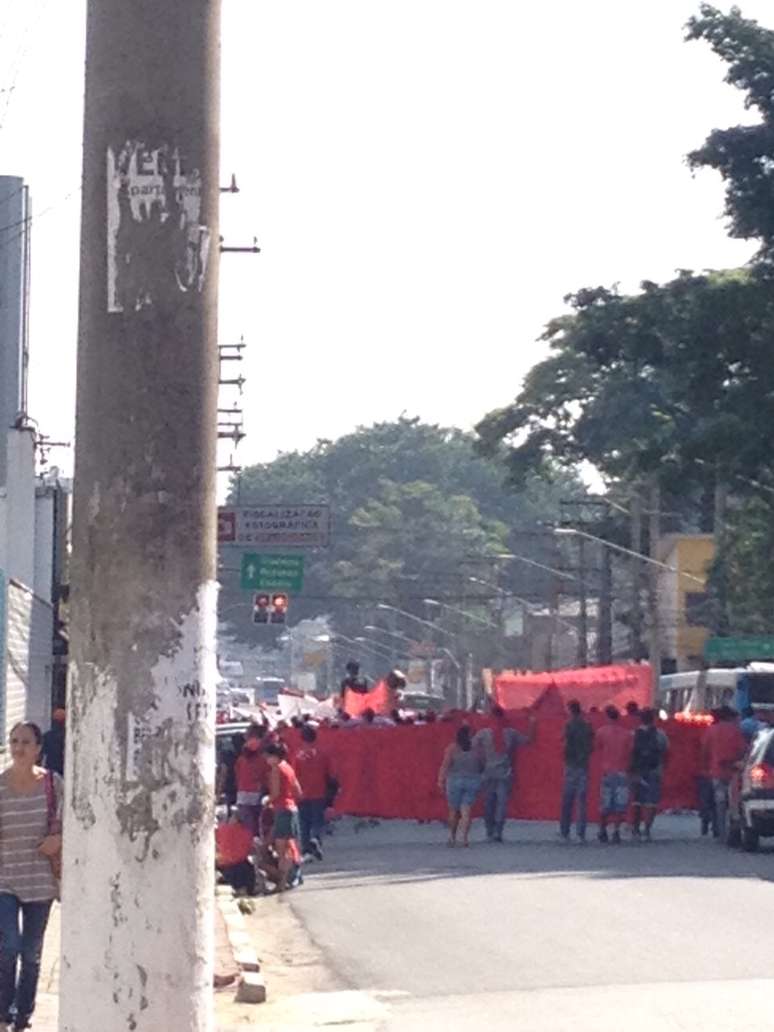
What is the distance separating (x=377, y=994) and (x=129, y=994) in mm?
7572

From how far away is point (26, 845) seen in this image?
34.4 ft

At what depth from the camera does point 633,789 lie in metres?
27.1

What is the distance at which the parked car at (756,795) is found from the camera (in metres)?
24.4

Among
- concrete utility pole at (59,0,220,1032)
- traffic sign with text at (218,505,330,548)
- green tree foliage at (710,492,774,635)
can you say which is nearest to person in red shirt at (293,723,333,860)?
traffic sign with text at (218,505,330,548)

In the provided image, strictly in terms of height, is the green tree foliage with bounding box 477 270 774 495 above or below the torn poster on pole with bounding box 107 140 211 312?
above

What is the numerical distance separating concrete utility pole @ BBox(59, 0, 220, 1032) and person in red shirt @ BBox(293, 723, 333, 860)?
18762 millimetres

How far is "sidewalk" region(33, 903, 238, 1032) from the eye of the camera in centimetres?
1199

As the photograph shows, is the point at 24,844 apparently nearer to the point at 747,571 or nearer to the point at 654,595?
the point at 747,571

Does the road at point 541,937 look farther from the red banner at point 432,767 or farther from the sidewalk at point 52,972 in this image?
the red banner at point 432,767

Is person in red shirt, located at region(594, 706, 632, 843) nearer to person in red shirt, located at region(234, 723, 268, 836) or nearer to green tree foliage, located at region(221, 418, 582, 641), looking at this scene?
person in red shirt, located at region(234, 723, 268, 836)

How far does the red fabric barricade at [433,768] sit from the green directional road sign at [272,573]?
18296mm

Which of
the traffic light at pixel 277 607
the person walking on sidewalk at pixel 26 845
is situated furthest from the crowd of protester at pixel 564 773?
the traffic light at pixel 277 607

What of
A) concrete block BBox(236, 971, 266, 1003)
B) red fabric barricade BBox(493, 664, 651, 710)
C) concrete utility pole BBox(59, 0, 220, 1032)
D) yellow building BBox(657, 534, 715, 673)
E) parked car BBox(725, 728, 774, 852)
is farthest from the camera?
yellow building BBox(657, 534, 715, 673)

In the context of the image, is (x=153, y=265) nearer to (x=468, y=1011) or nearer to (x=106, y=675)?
(x=106, y=675)
